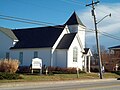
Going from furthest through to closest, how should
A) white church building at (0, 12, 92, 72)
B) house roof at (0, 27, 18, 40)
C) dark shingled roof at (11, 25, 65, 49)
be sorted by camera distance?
1. house roof at (0, 27, 18, 40)
2. dark shingled roof at (11, 25, 65, 49)
3. white church building at (0, 12, 92, 72)

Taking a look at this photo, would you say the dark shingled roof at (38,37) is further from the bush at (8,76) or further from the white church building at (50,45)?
the bush at (8,76)

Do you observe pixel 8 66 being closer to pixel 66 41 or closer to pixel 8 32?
pixel 66 41

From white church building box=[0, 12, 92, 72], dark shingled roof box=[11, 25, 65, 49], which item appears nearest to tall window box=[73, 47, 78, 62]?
white church building box=[0, 12, 92, 72]

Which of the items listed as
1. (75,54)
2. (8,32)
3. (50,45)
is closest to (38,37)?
(50,45)

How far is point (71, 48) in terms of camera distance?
5356cm

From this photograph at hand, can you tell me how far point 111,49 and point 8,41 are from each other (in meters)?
42.4

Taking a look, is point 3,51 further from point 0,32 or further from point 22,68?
point 22,68

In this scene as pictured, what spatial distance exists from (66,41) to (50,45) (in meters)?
3.15

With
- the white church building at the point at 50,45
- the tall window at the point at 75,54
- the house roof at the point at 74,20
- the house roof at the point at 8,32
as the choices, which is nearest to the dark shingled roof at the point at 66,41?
the white church building at the point at 50,45

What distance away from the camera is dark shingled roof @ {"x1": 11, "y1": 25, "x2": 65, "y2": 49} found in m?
54.5

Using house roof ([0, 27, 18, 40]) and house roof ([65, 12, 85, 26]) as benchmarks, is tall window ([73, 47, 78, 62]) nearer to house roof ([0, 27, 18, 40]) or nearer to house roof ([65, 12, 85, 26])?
house roof ([65, 12, 85, 26])

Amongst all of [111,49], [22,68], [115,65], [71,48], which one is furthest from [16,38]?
[111,49]

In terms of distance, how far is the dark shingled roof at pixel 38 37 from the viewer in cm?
5453

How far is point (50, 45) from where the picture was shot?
174 feet
